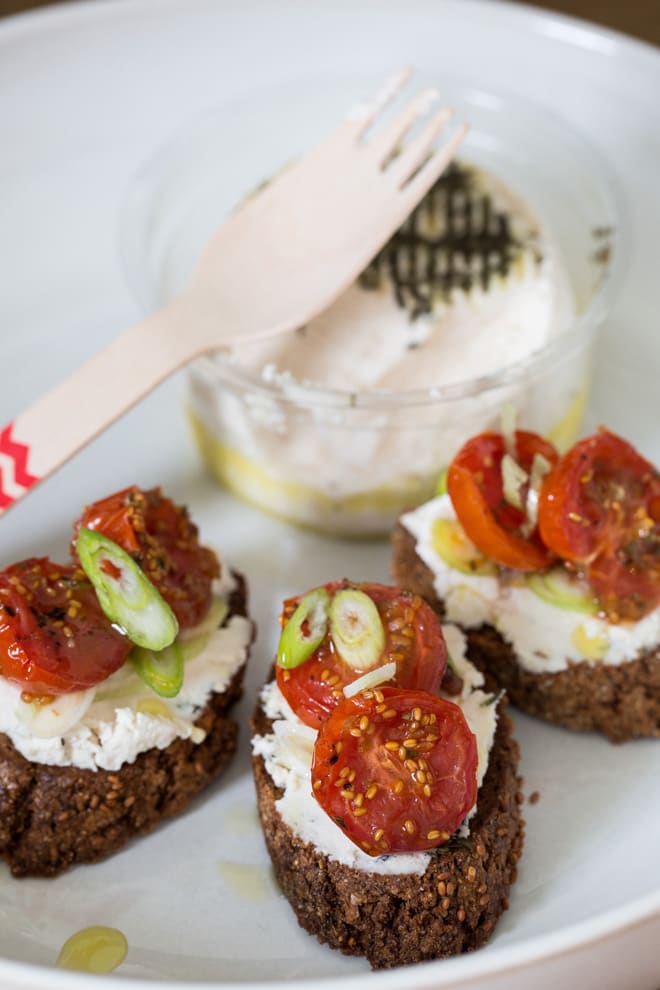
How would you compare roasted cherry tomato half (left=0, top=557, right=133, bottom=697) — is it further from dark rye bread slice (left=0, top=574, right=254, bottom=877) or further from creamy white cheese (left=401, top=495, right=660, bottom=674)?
creamy white cheese (left=401, top=495, right=660, bottom=674)

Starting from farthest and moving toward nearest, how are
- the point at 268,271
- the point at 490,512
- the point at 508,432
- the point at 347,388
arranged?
the point at 268,271 → the point at 347,388 → the point at 508,432 → the point at 490,512

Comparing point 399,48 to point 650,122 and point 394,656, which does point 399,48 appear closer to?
point 650,122

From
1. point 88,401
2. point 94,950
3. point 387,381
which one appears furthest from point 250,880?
point 387,381

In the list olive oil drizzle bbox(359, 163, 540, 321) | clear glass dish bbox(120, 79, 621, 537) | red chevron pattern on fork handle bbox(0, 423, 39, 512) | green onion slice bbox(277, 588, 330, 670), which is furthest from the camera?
olive oil drizzle bbox(359, 163, 540, 321)

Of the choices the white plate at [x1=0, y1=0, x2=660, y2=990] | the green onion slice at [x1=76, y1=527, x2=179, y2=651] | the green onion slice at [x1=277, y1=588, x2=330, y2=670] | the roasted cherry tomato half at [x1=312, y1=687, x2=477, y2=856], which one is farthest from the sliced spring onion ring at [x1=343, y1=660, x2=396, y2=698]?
the white plate at [x1=0, y1=0, x2=660, y2=990]

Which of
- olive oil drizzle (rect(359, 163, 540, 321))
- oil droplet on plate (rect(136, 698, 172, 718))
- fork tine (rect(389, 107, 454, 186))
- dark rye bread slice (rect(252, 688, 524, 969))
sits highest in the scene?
fork tine (rect(389, 107, 454, 186))

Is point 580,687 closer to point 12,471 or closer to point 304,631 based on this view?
point 304,631
